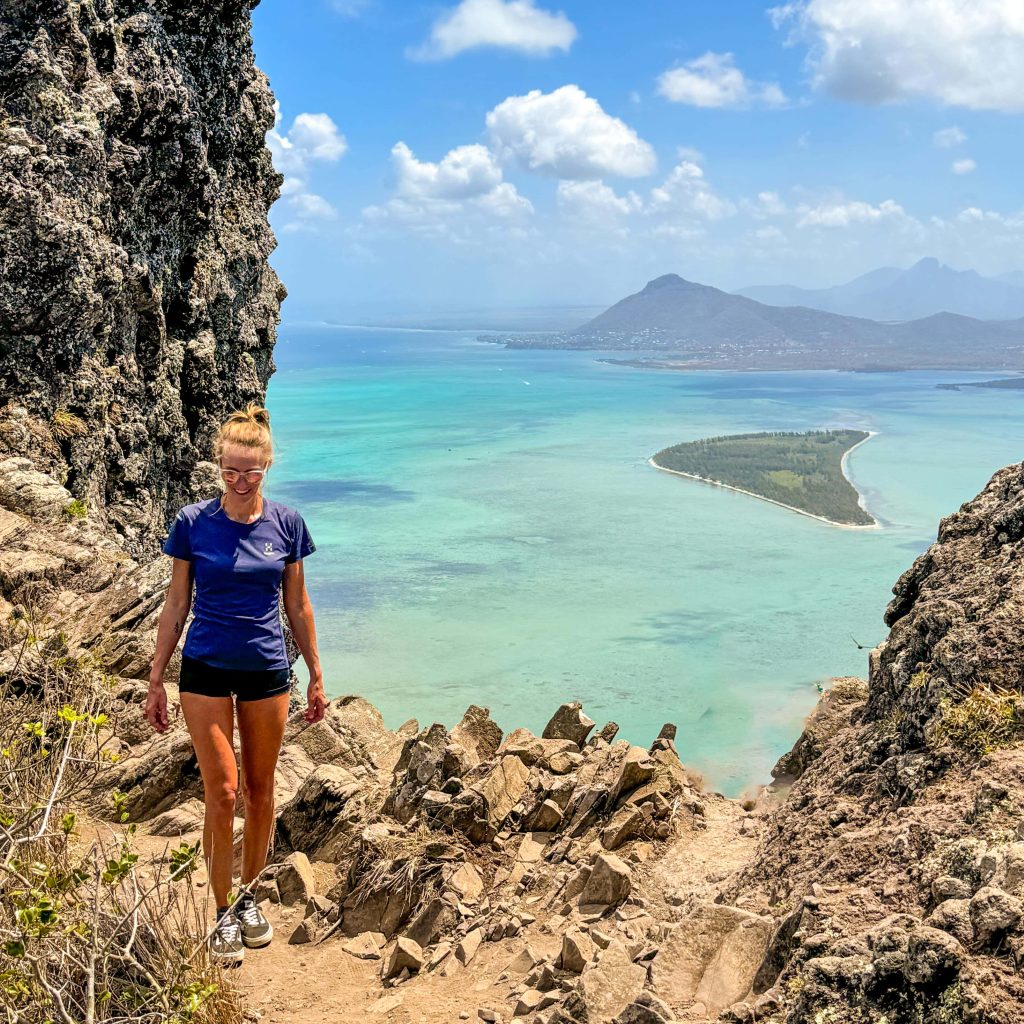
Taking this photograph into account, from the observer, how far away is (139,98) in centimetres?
1106

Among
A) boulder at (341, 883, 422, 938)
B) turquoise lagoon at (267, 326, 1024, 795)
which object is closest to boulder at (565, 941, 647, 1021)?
boulder at (341, 883, 422, 938)

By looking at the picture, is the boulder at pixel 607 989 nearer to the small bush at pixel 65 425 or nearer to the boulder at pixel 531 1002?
the boulder at pixel 531 1002

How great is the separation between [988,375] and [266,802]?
21789 centimetres

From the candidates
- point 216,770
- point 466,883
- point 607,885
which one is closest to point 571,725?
point 466,883

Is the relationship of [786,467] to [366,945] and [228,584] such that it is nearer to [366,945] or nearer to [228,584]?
[366,945]

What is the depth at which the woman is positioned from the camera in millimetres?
4223

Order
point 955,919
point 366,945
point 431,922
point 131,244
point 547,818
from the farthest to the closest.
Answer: point 131,244
point 547,818
point 431,922
point 366,945
point 955,919

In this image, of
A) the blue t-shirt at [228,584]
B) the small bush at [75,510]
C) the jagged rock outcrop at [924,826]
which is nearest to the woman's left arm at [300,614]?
the blue t-shirt at [228,584]

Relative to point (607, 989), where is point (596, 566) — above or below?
below

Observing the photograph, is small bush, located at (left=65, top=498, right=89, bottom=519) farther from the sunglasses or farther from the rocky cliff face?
the sunglasses

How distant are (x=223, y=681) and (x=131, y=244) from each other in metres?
8.70

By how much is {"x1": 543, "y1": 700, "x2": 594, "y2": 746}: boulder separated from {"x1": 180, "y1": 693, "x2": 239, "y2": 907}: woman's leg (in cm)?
441

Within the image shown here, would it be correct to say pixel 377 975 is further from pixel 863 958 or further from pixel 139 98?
pixel 139 98

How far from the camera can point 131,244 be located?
1138cm
